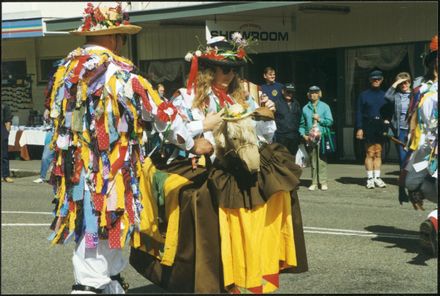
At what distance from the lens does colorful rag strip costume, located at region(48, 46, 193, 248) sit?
16.2 feet

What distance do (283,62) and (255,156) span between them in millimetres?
13322

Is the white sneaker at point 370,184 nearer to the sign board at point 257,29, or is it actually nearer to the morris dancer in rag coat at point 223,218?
the sign board at point 257,29

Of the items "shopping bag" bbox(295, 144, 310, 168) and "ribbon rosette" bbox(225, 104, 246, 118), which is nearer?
"ribbon rosette" bbox(225, 104, 246, 118)

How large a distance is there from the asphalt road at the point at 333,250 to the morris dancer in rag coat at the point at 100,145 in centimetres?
132

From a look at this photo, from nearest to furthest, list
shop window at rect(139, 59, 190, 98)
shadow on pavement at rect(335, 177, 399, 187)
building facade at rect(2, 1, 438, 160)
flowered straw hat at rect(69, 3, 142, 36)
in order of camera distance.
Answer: flowered straw hat at rect(69, 3, 142, 36), shadow on pavement at rect(335, 177, 399, 187), building facade at rect(2, 1, 438, 160), shop window at rect(139, 59, 190, 98)

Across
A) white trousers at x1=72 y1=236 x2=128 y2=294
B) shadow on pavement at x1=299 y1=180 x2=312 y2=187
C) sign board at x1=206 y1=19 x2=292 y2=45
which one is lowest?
shadow on pavement at x1=299 y1=180 x2=312 y2=187

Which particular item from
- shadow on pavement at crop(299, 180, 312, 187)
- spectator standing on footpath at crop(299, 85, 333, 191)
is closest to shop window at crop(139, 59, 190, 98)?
shadow on pavement at crop(299, 180, 312, 187)

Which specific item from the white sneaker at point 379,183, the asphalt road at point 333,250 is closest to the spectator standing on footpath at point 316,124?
the asphalt road at point 333,250

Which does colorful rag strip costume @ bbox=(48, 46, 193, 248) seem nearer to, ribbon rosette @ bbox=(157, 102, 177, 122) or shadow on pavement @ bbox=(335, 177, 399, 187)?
ribbon rosette @ bbox=(157, 102, 177, 122)

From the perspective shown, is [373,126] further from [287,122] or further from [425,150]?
[425,150]

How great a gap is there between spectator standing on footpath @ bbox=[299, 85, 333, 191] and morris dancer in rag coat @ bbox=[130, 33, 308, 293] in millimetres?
7307

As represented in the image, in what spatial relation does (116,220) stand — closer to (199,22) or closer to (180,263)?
(180,263)

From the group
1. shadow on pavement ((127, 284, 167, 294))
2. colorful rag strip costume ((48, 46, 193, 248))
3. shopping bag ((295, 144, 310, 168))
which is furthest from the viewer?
shopping bag ((295, 144, 310, 168))

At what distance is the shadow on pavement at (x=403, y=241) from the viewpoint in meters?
7.44
